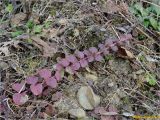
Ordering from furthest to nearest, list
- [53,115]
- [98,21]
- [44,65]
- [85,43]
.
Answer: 1. [98,21]
2. [85,43]
3. [44,65]
4. [53,115]

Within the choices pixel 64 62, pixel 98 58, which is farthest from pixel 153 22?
pixel 64 62

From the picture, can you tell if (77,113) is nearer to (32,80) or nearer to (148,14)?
(32,80)

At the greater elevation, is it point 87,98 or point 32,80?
point 32,80

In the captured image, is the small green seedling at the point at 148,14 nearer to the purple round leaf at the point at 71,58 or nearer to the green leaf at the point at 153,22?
the green leaf at the point at 153,22

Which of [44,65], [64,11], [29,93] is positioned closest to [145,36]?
[64,11]

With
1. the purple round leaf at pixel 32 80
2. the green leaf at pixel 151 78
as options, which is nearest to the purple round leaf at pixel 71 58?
the purple round leaf at pixel 32 80

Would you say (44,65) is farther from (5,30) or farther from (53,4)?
(53,4)
